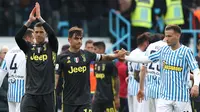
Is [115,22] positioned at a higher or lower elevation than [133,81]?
→ higher

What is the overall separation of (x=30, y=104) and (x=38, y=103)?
0.52 ft

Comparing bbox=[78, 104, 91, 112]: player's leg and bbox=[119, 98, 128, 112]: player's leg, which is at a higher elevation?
bbox=[78, 104, 91, 112]: player's leg

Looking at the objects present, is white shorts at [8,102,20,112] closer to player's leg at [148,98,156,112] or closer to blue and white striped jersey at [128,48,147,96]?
player's leg at [148,98,156,112]

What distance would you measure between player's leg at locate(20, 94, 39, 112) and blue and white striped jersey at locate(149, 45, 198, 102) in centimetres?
232

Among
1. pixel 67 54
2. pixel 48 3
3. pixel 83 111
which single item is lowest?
pixel 83 111

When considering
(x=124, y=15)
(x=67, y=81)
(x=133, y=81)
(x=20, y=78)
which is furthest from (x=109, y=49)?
Answer: (x=67, y=81)

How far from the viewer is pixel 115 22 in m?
23.0

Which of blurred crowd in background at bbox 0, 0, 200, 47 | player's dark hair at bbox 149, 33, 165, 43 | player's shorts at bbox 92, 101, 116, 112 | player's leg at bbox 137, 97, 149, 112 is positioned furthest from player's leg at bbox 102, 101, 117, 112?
blurred crowd in background at bbox 0, 0, 200, 47

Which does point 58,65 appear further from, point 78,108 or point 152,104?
point 152,104

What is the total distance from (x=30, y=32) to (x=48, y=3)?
7.09m

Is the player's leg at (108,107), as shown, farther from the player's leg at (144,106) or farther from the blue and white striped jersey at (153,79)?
the blue and white striped jersey at (153,79)

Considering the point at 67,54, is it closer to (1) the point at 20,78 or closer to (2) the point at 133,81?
(1) the point at 20,78

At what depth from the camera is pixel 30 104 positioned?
44.4ft

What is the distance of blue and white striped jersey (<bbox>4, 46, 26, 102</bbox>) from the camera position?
51.5ft
